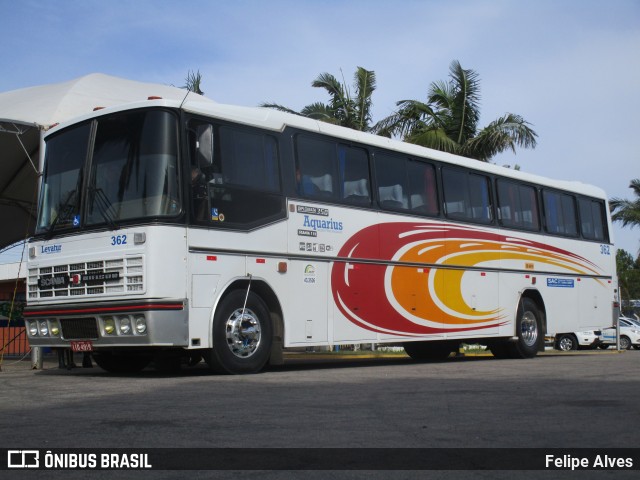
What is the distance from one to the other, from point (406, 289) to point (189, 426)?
27.4 feet

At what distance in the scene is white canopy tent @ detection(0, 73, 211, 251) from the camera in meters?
15.6

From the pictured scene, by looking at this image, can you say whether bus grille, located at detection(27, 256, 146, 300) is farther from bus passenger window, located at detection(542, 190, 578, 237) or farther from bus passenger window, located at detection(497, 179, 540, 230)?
bus passenger window, located at detection(542, 190, 578, 237)

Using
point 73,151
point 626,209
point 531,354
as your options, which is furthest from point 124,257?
point 626,209

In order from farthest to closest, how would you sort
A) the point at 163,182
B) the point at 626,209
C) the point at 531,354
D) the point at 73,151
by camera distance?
the point at 626,209
the point at 531,354
the point at 73,151
the point at 163,182

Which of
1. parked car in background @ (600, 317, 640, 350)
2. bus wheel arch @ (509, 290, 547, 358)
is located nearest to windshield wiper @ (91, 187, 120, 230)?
bus wheel arch @ (509, 290, 547, 358)

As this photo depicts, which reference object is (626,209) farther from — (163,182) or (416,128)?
(163,182)

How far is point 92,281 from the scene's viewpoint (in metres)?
10.6

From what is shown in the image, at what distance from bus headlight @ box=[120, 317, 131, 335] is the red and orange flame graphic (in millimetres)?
3353

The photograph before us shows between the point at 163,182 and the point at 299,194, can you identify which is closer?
the point at 163,182

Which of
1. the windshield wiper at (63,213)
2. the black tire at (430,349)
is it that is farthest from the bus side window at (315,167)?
the black tire at (430,349)

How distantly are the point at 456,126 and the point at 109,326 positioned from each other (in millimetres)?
20185

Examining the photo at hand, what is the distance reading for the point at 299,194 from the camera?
12.0m

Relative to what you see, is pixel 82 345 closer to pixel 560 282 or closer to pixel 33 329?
pixel 33 329

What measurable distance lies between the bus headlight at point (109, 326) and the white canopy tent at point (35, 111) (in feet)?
14.4
